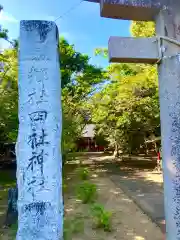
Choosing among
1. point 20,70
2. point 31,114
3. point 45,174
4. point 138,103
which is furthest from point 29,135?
point 138,103

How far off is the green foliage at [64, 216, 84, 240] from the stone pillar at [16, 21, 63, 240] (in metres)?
2.33

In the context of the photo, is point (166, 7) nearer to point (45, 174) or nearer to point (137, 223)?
point (45, 174)

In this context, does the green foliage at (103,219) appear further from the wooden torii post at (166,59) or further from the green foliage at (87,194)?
the wooden torii post at (166,59)

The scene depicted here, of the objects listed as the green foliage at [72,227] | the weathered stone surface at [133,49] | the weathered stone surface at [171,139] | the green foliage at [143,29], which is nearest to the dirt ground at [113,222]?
the green foliage at [72,227]

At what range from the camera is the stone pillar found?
2562mm

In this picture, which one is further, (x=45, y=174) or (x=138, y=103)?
(x=138, y=103)

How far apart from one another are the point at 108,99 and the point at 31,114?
12.1 m

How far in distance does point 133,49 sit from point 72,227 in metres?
3.44

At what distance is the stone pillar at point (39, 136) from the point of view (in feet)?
8.41

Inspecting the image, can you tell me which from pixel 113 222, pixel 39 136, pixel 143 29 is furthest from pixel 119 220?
pixel 143 29

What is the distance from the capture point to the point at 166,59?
348 cm

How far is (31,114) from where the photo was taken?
265cm

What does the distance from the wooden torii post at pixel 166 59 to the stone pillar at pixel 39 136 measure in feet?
3.19

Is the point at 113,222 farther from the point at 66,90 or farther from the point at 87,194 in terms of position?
the point at 66,90
